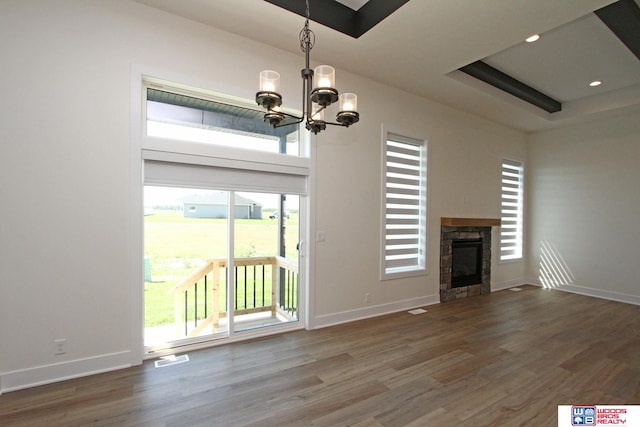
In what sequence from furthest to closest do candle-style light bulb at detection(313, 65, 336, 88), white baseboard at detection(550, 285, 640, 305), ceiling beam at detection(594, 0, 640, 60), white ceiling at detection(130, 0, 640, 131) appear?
white baseboard at detection(550, 285, 640, 305) < ceiling beam at detection(594, 0, 640, 60) < white ceiling at detection(130, 0, 640, 131) < candle-style light bulb at detection(313, 65, 336, 88)

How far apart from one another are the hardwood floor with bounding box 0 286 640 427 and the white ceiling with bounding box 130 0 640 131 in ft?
10.6

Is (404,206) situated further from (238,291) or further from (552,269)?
(552,269)

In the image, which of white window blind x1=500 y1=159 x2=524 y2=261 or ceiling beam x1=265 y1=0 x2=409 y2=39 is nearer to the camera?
ceiling beam x1=265 y1=0 x2=409 y2=39

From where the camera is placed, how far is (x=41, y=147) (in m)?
2.27

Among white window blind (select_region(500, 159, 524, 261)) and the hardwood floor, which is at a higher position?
white window blind (select_region(500, 159, 524, 261))

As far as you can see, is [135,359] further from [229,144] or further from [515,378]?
[515,378]

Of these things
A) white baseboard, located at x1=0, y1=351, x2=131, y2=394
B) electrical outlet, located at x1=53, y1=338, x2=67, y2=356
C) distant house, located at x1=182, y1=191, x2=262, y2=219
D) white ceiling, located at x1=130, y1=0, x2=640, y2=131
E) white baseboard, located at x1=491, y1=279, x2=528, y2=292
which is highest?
white ceiling, located at x1=130, y1=0, x2=640, y2=131

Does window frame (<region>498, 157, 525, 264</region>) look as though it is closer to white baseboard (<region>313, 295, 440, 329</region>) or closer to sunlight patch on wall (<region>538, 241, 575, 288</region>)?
sunlight patch on wall (<region>538, 241, 575, 288</region>)

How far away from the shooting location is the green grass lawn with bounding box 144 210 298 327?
9.11ft

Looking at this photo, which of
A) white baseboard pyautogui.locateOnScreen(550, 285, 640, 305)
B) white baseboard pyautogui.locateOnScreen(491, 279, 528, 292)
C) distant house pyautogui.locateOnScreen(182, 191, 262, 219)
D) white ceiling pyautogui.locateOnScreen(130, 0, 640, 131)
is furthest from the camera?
white baseboard pyautogui.locateOnScreen(491, 279, 528, 292)

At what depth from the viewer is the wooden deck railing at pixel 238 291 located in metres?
2.99

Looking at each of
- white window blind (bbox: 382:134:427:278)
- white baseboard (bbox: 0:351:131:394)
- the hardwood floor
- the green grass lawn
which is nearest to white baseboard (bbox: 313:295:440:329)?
the hardwood floor

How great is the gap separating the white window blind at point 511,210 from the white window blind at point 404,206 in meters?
2.40

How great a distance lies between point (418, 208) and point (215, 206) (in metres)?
3.05
